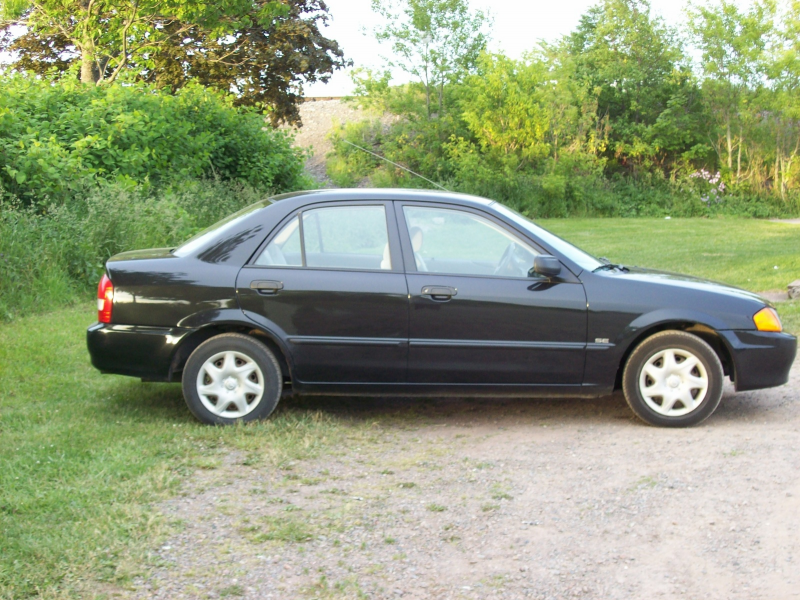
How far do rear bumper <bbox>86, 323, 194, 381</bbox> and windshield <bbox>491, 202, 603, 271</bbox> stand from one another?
2284mm

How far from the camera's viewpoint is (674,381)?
593 centimetres

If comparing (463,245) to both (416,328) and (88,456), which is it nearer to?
(416,328)

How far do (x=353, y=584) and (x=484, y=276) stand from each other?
272cm

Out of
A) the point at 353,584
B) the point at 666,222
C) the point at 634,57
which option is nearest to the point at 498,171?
the point at 666,222

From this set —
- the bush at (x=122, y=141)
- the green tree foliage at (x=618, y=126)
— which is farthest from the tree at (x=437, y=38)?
the bush at (x=122, y=141)

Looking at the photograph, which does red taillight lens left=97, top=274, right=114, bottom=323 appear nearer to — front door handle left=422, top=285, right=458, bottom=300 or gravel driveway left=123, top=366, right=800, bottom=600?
gravel driveway left=123, top=366, right=800, bottom=600

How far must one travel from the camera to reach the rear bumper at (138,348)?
233 inches

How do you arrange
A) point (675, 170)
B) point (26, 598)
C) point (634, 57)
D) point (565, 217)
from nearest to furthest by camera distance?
point (26, 598)
point (565, 217)
point (675, 170)
point (634, 57)

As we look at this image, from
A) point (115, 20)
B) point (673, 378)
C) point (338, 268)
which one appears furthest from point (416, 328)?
point (115, 20)

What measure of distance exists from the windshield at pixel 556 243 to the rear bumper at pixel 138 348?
2.28m

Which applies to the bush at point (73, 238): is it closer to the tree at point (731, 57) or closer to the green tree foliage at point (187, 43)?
the green tree foliage at point (187, 43)

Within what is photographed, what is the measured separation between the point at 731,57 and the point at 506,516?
2977cm

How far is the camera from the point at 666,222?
2586cm

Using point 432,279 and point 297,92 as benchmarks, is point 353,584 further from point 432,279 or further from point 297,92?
point 297,92
